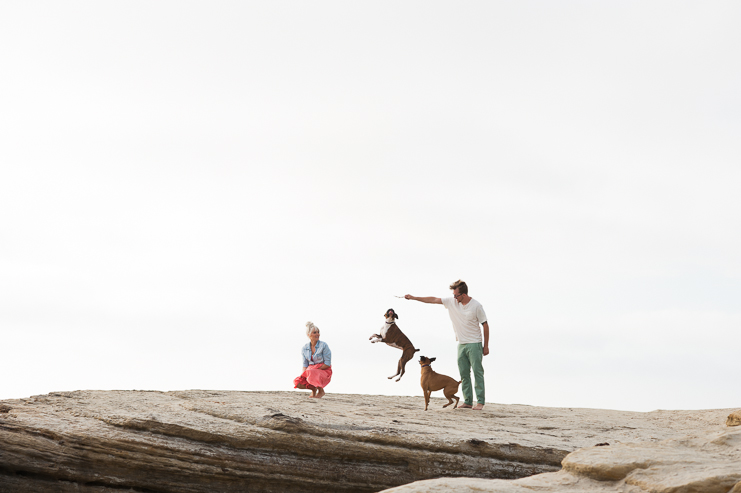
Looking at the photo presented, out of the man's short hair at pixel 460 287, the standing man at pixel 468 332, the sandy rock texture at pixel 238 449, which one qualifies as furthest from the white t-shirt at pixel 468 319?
the sandy rock texture at pixel 238 449

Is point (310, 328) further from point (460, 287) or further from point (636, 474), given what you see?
point (636, 474)

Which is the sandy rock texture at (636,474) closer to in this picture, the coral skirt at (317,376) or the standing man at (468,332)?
the standing man at (468,332)

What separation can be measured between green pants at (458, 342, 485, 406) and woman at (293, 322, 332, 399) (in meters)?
2.94

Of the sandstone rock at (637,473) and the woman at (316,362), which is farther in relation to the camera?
the woman at (316,362)

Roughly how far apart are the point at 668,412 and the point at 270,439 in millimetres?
9598

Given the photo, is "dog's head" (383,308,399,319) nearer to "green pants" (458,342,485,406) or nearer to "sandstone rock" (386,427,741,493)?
"green pants" (458,342,485,406)

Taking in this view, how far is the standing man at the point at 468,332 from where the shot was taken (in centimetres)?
1102

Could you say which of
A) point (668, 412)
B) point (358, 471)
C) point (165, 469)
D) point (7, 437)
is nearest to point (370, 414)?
point (358, 471)

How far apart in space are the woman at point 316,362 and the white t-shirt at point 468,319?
2.99 metres

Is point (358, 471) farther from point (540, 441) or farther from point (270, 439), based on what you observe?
point (540, 441)

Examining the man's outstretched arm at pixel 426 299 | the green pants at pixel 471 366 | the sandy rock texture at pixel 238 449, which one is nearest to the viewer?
the sandy rock texture at pixel 238 449

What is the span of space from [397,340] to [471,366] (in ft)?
5.03

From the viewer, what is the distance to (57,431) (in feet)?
25.8

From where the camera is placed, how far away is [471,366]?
36.8 ft
